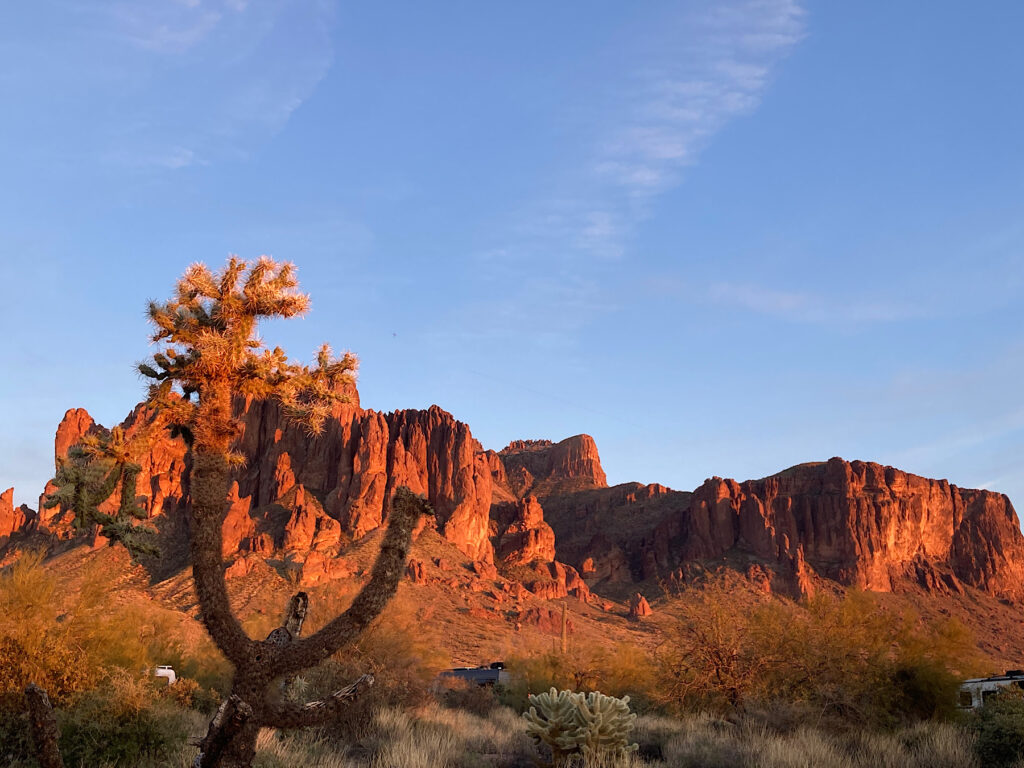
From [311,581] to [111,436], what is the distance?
66116 millimetres

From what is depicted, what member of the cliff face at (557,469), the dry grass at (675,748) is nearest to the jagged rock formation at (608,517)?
the cliff face at (557,469)

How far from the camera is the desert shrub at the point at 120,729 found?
11.1 metres

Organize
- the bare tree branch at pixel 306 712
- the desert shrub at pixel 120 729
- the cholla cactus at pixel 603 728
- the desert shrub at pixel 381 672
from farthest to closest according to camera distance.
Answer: the desert shrub at pixel 381 672 → the cholla cactus at pixel 603 728 → the desert shrub at pixel 120 729 → the bare tree branch at pixel 306 712

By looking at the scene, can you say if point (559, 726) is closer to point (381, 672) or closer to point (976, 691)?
A: point (381, 672)

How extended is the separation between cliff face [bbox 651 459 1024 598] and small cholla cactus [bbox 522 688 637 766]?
10525cm

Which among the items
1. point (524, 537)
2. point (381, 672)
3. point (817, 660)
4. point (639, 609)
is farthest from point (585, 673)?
point (524, 537)

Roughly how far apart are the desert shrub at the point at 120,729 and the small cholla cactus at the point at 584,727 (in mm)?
5538

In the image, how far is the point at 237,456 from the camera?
950 centimetres

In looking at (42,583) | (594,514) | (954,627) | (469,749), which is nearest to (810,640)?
(954,627)

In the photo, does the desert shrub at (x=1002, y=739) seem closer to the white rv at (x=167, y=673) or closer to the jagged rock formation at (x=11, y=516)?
the white rv at (x=167, y=673)

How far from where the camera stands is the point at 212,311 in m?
10.2

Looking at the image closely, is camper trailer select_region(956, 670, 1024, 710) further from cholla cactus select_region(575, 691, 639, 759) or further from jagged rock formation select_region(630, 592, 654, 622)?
jagged rock formation select_region(630, 592, 654, 622)

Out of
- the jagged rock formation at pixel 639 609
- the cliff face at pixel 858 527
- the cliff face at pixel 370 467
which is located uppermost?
the cliff face at pixel 370 467

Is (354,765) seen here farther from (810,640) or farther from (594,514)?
(594,514)
